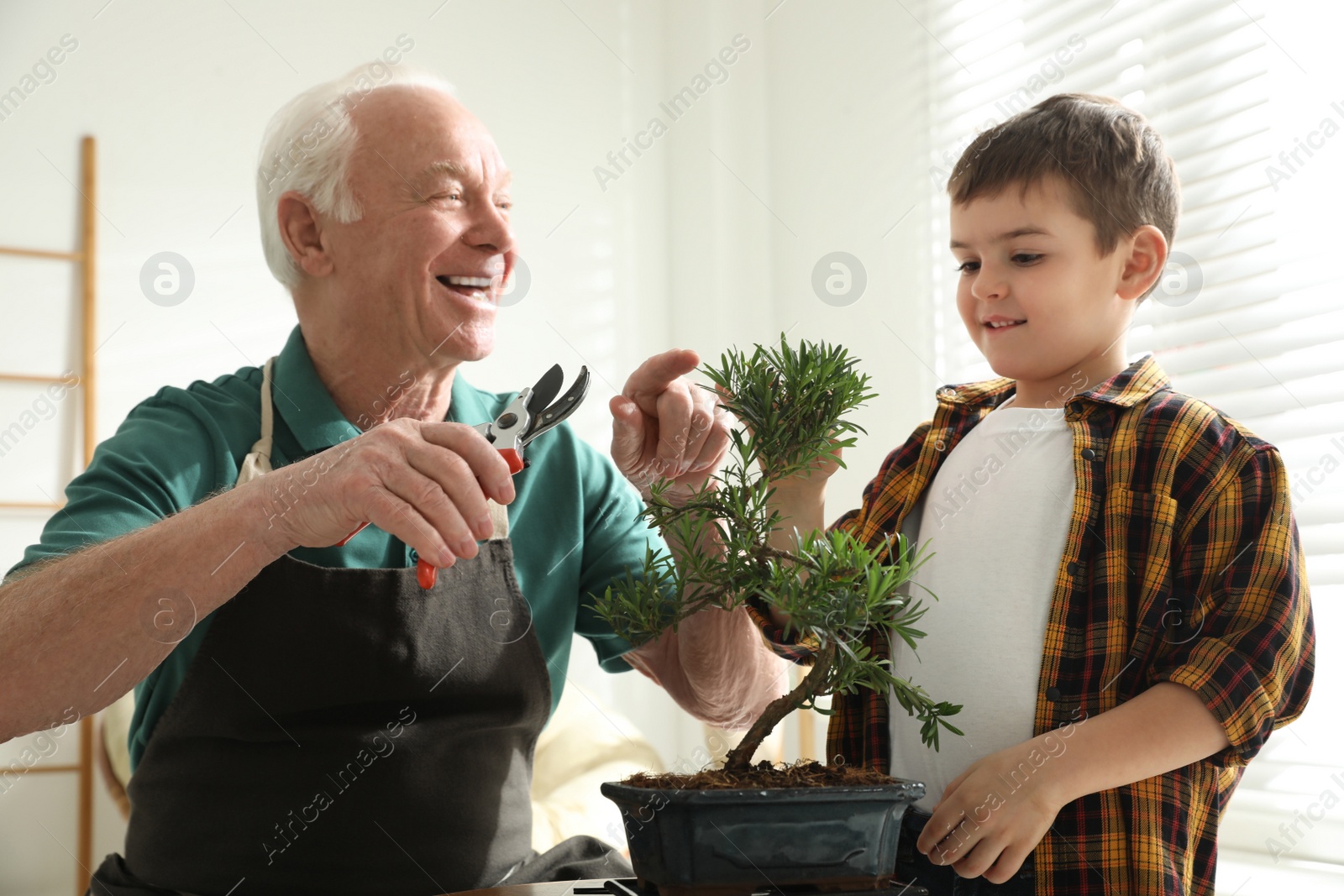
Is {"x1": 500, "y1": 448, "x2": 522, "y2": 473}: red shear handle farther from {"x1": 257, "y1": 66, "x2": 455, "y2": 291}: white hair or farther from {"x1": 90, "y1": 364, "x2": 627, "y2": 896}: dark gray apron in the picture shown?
{"x1": 257, "y1": 66, "x2": 455, "y2": 291}: white hair

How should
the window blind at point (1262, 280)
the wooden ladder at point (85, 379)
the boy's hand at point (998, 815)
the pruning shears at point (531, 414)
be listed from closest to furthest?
the boy's hand at point (998, 815) < the pruning shears at point (531, 414) < the window blind at point (1262, 280) < the wooden ladder at point (85, 379)

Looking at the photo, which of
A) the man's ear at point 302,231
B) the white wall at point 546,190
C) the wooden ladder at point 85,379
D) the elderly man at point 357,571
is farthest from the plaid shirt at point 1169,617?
the wooden ladder at point 85,379

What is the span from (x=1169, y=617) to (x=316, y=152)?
1.16 metres

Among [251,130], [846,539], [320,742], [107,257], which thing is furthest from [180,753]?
[251,130]

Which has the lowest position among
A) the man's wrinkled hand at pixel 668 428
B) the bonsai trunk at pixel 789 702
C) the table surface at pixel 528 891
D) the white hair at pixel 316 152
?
the table surface at pixel 528 891

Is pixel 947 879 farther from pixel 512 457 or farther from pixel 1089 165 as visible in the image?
pixel 1089 165

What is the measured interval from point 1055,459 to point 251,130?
8.19ft

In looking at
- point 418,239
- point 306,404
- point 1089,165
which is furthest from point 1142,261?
point 306,404

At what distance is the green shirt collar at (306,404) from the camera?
4.35 feet

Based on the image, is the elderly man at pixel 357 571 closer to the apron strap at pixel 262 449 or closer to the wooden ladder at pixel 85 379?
the apron strap at pixel 262 449

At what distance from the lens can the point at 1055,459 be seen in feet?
3.35

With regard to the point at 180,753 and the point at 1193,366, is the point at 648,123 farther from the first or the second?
the point at 180,753

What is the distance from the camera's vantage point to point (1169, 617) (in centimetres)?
89

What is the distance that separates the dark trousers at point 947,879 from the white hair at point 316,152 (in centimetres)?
101
